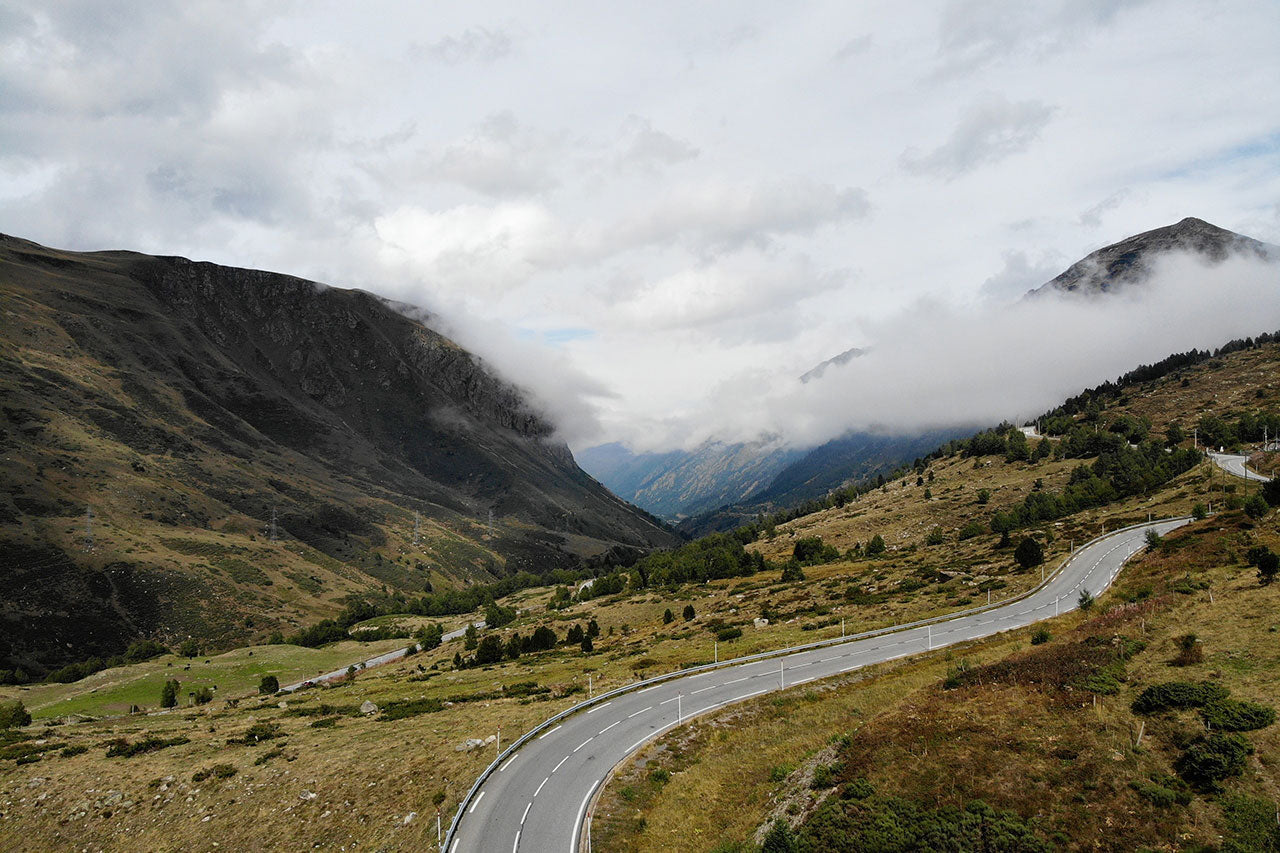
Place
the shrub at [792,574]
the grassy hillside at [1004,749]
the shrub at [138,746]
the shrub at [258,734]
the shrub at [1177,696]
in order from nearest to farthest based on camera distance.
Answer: the grassy hillside at [1004,749] → the shrub at [1177,696] → the shrub at [138,746] → the shrub at [258,734] → the shrub at [792,574]

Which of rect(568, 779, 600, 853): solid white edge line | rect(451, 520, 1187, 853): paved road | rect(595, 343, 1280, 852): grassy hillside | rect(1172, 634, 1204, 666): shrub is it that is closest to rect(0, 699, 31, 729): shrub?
rect(451, 520, 1187, 853): paved road

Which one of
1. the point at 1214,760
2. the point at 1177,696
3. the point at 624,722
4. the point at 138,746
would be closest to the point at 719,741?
the point at 624,722

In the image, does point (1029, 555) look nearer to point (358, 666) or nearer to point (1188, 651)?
point (1188, 651)

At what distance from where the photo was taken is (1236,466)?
112 m

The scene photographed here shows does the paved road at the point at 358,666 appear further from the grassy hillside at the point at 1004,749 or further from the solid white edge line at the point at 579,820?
the grassy hillside at the point at 1004,749

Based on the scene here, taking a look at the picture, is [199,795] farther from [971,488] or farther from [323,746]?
[971,488]

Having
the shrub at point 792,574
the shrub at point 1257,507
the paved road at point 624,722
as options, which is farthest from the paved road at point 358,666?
the shrub at point 1257,507

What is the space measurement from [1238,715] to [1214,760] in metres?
2.98

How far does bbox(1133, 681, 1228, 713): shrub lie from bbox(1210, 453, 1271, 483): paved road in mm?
94881

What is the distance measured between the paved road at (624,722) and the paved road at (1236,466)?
2028 inches

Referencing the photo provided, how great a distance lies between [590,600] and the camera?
6117 inches

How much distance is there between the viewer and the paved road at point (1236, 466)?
309ft

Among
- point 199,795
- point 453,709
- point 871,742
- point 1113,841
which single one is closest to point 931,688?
point 871,742

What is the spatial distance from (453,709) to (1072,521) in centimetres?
10850
